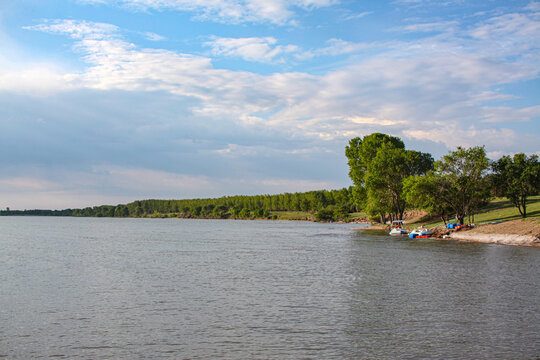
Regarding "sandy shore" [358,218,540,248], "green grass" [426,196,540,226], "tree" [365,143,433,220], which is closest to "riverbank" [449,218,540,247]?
"sandy shore" [358,218,540,248]

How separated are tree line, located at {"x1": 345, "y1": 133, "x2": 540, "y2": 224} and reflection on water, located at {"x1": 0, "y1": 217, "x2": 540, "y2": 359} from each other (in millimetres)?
38011

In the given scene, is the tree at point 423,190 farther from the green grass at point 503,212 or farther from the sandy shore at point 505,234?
the sandy shore at point 505,234

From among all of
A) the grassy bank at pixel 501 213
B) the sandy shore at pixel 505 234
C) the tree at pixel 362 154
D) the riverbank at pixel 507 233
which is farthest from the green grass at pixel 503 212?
the tree at pixel 362 154

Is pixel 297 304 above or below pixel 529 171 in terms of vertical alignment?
below

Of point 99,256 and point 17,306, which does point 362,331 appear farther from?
point 99,256

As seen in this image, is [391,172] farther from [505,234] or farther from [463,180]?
[505,234]

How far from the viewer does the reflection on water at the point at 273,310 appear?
16.9 meters

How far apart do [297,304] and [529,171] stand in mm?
63410

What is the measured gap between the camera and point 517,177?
2933 inches

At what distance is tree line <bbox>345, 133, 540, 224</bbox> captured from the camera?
7519cm

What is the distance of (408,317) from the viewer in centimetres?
2150

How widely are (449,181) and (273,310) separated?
2717 inches

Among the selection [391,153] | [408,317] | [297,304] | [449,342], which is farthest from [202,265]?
[391,153]

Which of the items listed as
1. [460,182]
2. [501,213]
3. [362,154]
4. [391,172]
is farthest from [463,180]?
[362,154]
